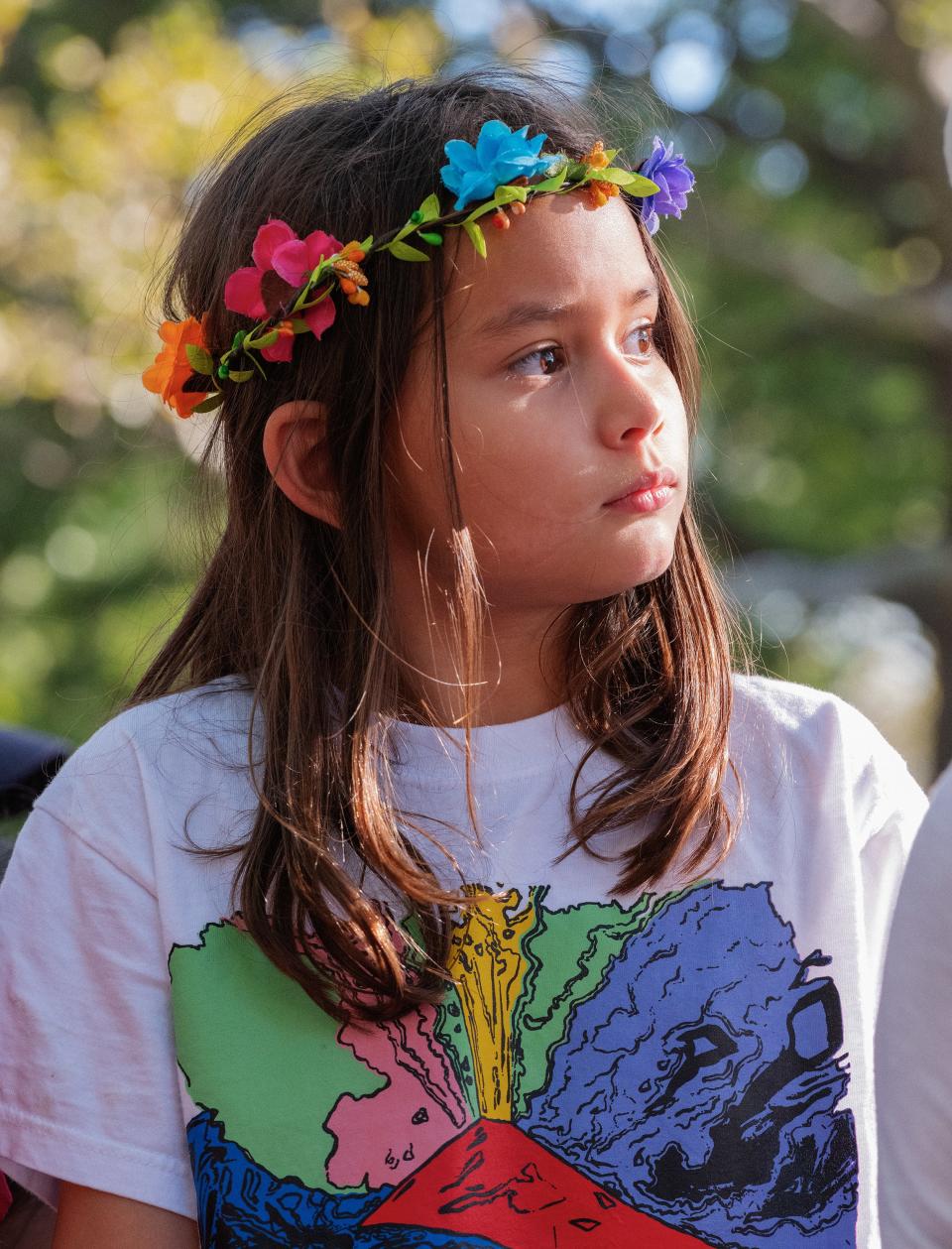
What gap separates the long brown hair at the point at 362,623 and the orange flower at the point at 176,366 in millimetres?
28

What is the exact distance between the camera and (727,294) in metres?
10.3

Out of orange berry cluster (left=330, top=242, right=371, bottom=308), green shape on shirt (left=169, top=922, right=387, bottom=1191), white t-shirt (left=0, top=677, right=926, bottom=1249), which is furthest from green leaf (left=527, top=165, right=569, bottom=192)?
green shape on shirt (left=169, top=922, right=387, bottom=1191)

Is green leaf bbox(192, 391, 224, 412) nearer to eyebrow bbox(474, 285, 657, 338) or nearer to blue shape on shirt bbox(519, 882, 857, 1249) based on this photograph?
eyebrow bbox(474, 285, 657, 338)

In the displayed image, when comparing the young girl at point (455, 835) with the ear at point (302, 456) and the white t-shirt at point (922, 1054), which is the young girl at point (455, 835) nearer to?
the ear at point (302, 456)

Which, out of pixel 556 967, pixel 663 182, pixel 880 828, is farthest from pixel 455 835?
pixel 663 182

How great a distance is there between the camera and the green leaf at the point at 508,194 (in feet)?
5.52

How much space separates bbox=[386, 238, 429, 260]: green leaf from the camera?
1.71m

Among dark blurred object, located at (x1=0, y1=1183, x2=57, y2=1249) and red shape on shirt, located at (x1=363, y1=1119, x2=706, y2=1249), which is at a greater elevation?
red shape on shirt, located at (x1=363, y1=1119, x2=706, y2=1249)

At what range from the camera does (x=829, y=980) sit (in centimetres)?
174

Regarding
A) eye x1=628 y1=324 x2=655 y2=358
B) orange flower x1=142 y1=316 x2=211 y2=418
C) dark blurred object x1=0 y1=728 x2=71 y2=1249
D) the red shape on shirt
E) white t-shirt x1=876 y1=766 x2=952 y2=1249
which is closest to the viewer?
white t-shirt x1=876 y1=766 x2=952 y2=1249

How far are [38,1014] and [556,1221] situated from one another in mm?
617

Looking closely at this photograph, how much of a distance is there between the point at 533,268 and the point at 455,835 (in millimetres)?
668

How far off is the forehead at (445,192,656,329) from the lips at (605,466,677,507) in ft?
0.68

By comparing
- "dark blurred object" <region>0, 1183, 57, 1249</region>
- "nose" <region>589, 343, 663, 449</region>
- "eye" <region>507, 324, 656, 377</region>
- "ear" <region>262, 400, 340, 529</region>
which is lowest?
"dark blurred object" <region>0, 1183, 57, 1249</region>
